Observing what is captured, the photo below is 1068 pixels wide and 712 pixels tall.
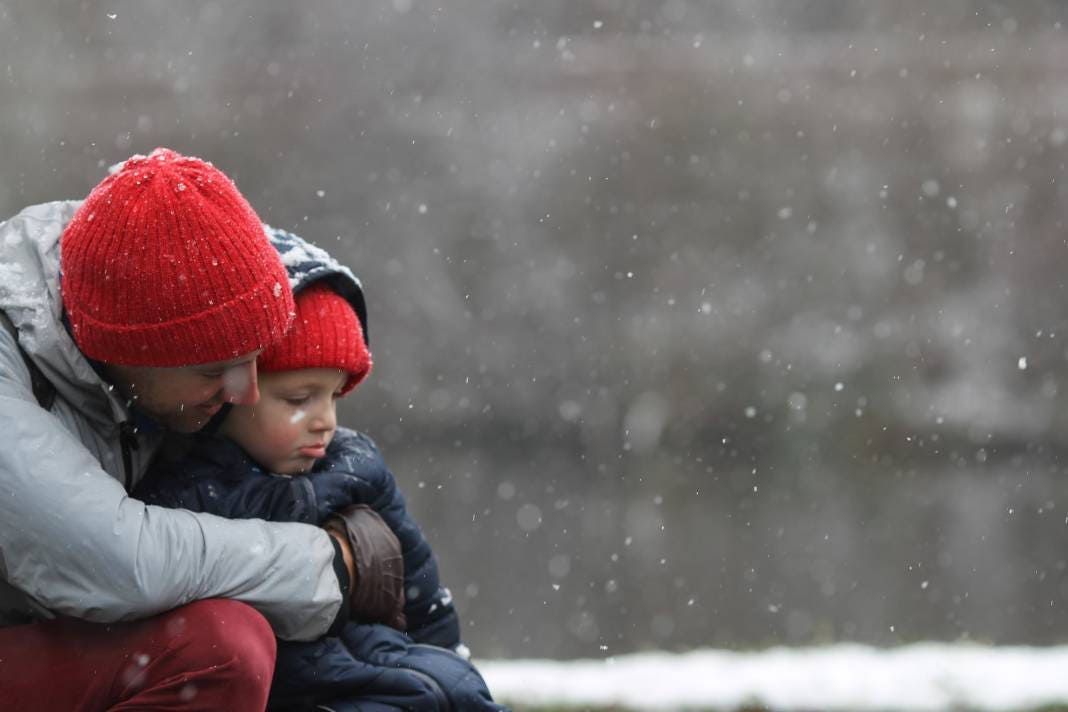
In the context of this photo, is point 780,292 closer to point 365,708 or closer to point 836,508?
point 836,508

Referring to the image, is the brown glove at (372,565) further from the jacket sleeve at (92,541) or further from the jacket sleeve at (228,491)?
the jacket sleeve at (92,541)

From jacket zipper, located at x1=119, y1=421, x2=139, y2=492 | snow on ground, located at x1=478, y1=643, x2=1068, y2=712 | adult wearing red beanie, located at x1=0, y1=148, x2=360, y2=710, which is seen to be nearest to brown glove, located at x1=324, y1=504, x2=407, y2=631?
adult wearing red beanie, located at x1=0, y1=148, x2=360, y2=710

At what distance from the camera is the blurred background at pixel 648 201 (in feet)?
29.3

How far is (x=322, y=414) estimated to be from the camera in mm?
2396

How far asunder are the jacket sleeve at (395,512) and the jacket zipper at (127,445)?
31 cm

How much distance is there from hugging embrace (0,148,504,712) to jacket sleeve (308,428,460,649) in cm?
5

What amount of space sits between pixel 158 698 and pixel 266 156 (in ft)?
25.1

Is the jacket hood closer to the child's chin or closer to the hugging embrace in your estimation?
the hugging embrace

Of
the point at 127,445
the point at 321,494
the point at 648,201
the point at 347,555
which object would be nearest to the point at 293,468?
the point at 321,494

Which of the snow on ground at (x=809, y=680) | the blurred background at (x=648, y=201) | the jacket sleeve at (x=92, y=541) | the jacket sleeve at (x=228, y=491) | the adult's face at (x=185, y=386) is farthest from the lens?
the blurred background at (x=648, y=201)

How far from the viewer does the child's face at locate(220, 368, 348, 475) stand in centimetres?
235

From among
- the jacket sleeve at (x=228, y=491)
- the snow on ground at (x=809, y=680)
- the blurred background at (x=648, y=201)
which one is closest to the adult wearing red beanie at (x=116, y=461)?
the jacket sleeve at (x=228, y=491)

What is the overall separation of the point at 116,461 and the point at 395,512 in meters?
0.52

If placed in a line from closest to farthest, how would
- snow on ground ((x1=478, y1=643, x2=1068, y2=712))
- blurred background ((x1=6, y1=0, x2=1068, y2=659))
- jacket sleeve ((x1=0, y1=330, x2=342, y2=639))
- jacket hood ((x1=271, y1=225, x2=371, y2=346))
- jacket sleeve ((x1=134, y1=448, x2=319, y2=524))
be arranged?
jacket sleeve ((x1=0, y1=330, x2=342, y2=639)) < jacket sleeve ((x1=134, y1=448, x2=319, y2=524)) < jacket hood ((x1=271, y1=225, x2=371, y2=346)) < snow on ground ((x1=478, y1=643, x2=1068, y2=712)) < blurred background ((x1=6, y1=0, x2=1068, y2=659))
